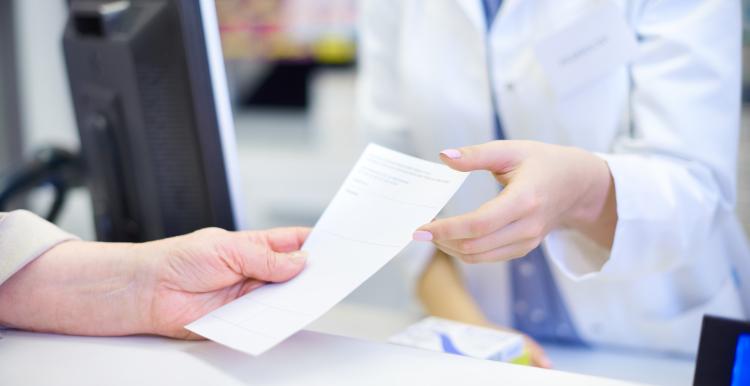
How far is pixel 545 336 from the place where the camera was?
3.76ft

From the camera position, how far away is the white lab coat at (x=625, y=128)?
3.00 ft

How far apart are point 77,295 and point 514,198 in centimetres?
45

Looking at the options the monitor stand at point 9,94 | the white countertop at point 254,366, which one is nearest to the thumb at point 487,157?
the white countertop at point 254,366

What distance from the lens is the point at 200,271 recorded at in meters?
0.74

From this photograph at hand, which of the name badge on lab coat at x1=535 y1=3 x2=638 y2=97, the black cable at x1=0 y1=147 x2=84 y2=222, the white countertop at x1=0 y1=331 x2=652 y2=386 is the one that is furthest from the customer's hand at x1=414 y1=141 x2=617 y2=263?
the black cable at x1=0 y1=147 x2=84 y2=222

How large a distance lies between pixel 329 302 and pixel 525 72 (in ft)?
1.82

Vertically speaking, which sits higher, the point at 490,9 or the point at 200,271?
the point at 490,9

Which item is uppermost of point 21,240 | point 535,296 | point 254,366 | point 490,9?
point 490,9

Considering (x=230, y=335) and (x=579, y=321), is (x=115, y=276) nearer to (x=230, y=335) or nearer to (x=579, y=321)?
(x=230, y=335)

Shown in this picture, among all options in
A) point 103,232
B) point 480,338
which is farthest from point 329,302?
point 103,232

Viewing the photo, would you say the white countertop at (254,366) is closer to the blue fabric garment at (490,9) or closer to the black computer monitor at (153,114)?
the black computer monitor at (153,114)

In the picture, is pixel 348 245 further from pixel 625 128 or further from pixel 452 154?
pixel 625 128

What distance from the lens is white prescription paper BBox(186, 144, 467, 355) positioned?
25.9 inches

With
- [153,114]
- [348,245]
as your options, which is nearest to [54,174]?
[153,114]
